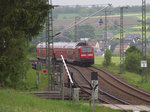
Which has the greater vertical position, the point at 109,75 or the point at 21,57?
the point at 21,57

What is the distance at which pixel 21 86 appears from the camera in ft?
100

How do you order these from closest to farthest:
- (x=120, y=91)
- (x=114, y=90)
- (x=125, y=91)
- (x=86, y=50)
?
1. (x=125, y=91)
2. (x=120, y=91)
3. (x=114, y=90)
4. (x=86, y=50)

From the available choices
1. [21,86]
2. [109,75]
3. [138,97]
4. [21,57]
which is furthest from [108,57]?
[21,57]

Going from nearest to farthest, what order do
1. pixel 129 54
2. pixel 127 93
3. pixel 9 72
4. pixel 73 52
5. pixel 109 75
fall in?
pixel 9 72, pixel 127 93, pixel 109 75, pixel 73 52, pixel 129 54

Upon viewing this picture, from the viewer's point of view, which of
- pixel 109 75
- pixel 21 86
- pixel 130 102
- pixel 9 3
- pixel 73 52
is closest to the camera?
pixel 9 3

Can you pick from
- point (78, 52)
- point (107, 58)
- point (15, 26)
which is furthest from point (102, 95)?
point (107, 58)

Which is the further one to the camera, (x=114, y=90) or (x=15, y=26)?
(x=114, y=90)

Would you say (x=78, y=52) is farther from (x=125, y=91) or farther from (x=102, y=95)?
(x=102, y=95)

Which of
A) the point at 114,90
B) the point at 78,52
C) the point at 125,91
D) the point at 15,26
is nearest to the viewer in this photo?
the point at 15,26

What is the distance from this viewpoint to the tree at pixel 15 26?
59.2 ft

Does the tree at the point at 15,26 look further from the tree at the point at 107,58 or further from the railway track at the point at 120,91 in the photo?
the tree at the point at 107,58

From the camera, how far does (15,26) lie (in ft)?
61.6

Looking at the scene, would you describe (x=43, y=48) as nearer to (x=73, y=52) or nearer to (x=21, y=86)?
(x=73, y=52)

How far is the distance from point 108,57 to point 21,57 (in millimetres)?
30107
